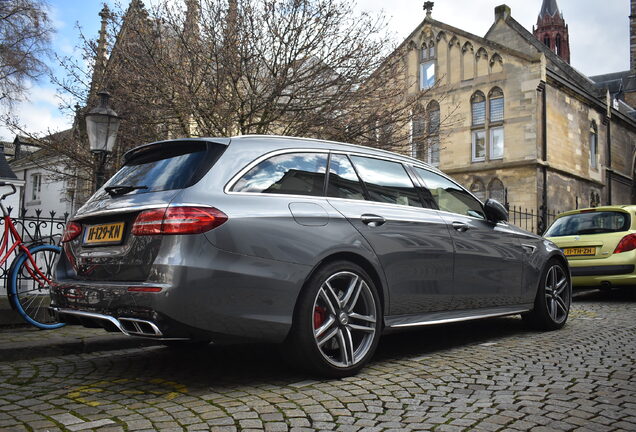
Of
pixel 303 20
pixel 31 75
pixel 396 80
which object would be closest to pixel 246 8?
pixel 303 20

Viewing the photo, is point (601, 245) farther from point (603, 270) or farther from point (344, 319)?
point (344, 319)

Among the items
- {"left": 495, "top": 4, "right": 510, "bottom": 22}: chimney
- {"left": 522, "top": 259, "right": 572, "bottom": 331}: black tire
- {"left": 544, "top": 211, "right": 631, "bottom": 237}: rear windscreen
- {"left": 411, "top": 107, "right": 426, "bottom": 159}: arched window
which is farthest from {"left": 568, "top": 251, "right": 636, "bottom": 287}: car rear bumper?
{"left": 495, "top": 4, "right": 510, "bottom": 22}: chimney

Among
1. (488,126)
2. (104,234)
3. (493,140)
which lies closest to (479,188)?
(493,140)

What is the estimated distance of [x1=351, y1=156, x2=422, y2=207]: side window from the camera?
4.54 m

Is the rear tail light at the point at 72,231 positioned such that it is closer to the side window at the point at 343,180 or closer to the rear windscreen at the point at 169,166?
the rear windscreen at the point at 169,166

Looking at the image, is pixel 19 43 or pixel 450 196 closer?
pixel 450 196

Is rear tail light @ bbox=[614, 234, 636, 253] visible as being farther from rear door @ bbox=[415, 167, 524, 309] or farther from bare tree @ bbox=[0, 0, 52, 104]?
bare tree @ bbox=[0, 0, 52, 104]

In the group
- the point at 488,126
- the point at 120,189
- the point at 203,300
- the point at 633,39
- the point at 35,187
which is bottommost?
the point at 203,300

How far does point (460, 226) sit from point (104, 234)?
2895mm

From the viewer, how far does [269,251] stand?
3.58 m

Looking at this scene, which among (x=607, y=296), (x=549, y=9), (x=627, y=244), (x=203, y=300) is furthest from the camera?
(x=549, y=9)

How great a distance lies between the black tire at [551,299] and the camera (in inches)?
235

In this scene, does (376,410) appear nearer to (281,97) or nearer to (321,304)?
(321,304)

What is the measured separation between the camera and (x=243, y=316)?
3.46 metres
